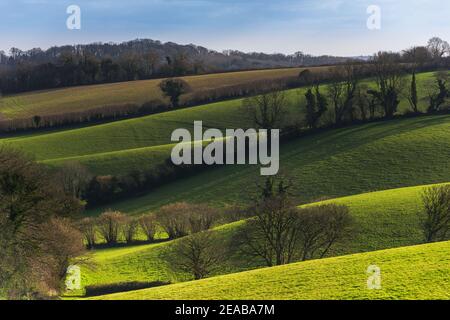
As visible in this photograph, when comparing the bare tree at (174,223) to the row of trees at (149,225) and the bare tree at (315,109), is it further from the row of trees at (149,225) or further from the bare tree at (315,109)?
the bare tree at (315,109)

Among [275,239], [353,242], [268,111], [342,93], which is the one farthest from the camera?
[342,93]

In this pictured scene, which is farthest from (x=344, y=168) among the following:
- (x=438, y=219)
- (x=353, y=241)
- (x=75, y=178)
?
(x=75, y=178)

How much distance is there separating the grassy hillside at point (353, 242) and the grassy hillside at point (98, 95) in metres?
67.9

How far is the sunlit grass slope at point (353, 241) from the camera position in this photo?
3688 cm

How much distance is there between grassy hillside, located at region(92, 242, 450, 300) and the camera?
17.9 m

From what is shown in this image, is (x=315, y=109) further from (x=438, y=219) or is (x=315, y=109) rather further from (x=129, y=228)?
(x=438, y=219)

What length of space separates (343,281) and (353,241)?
1821 centimetres

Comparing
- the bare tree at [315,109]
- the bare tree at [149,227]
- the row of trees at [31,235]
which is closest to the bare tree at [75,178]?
the bare tree at [149,227]

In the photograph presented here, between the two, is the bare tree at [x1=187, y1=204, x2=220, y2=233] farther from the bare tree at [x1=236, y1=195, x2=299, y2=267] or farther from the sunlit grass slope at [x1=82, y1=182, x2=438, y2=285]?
the bare tree at [x1=236, y1=195, x2=299, y2=267]

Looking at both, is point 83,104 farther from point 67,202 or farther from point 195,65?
point 67,202

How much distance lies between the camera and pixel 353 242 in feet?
123

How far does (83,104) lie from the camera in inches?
4269

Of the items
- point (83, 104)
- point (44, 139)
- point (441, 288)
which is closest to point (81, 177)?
point (44, 139)

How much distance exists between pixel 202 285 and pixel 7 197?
19.6 m
